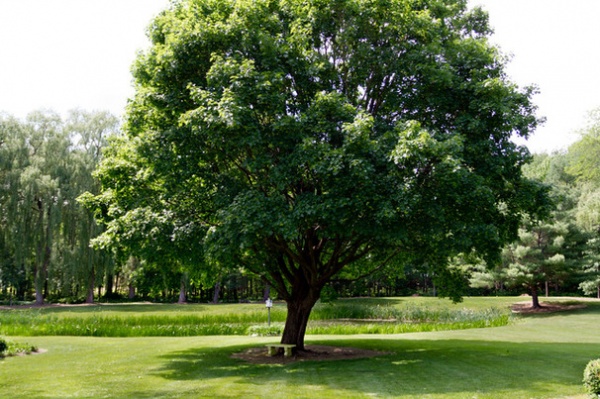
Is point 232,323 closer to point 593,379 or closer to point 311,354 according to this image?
point 311,354

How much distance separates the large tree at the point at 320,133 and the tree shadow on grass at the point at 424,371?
3352mm

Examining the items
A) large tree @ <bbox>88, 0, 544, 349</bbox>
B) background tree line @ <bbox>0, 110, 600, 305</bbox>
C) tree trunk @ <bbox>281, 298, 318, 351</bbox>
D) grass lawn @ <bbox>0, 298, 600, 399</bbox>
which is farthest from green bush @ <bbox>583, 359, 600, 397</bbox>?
background tree line @ <bbox>0, 110, 600, 305</bbox>

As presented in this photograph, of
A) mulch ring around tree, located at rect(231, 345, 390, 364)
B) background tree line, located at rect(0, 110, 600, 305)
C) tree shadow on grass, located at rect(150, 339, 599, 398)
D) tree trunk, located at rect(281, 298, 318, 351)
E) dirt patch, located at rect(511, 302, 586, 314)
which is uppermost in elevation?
background tree line, located at rect(0, 110, 600, 305)

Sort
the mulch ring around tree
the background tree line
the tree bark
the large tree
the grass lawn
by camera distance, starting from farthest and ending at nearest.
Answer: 1. the background tree line
2. the tree bark
3. the mulch ring around tree
4. the large tree
5. the grass lawn

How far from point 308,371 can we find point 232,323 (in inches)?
763

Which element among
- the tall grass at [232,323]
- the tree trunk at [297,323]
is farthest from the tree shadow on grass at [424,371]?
the tall grass at [232,323]

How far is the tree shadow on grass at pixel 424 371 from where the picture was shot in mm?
11742

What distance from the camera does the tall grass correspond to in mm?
26156

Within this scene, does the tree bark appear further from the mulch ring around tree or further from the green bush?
the green bush

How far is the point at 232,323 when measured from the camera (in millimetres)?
32875

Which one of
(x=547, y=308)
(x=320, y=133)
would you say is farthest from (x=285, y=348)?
(x=547, y=308)

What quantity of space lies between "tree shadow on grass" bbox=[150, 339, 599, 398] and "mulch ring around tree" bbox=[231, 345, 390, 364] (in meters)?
0.61

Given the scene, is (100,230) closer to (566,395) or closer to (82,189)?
(82,189)

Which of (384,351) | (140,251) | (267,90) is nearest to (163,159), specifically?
(140,251)
